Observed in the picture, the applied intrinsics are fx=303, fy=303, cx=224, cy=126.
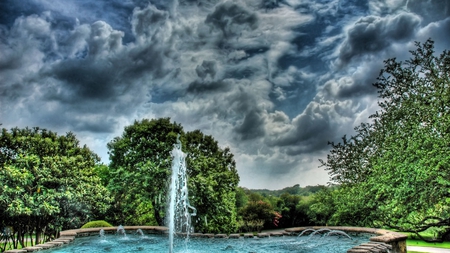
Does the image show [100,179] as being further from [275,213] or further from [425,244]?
[275,213]

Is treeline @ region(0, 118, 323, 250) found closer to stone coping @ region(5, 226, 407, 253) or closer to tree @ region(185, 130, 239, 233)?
tree @ region(185, 130, 239, 233)

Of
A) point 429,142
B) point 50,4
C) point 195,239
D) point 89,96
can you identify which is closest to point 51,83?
point 89,96

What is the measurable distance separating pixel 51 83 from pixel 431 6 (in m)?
22.0

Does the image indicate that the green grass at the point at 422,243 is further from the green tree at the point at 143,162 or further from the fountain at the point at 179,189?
the green tree at the point at 143,162

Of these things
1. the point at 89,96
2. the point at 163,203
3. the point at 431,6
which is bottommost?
the point at 163,203

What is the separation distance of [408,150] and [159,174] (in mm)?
14746

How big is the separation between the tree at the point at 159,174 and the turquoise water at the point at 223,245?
21.6 feet

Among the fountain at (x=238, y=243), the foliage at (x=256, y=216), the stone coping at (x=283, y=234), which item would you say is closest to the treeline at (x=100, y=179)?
the stone coping at (x=283, y=234)

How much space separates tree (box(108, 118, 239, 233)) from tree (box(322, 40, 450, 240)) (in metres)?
8.67

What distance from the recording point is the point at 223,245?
1188cm

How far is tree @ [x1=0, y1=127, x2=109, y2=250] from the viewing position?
1468 centimetres

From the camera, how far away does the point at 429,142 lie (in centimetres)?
1255

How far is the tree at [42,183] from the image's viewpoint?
14.7 meters

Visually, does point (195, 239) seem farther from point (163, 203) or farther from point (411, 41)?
point (411, 41)
